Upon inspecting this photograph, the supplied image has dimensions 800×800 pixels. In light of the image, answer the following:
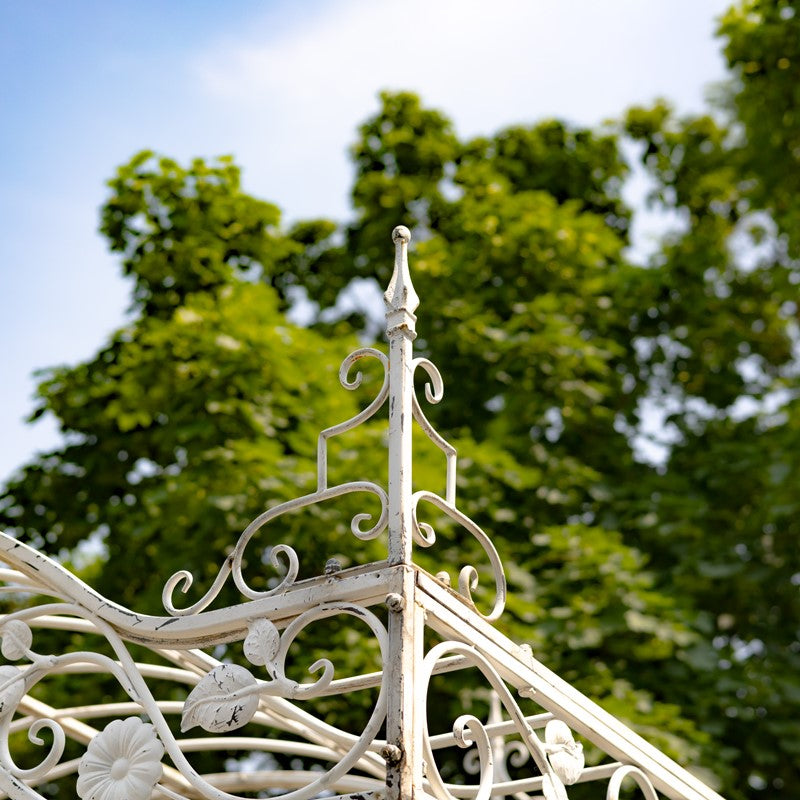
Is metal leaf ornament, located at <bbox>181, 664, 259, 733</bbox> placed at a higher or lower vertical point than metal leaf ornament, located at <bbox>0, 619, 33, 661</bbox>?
lower

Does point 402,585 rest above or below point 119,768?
above

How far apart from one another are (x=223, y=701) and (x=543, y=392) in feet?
26.6

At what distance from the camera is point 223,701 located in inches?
98.5

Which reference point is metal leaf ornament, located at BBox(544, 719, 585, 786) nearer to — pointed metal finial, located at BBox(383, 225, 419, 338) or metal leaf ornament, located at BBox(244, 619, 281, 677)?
metal leaf ornament, located at BBox(244, 619, 281, 677)

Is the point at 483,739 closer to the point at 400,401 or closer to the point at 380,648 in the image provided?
the point at 380,648

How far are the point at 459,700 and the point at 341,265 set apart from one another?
5.86m

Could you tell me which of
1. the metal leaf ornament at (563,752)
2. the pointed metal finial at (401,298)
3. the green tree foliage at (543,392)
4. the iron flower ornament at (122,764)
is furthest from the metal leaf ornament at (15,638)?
the green tree foliage at (543,392)

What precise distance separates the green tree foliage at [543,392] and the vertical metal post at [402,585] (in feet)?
17.5

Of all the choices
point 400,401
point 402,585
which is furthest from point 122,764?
point 400,401

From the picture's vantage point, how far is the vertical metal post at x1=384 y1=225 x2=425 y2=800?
2312 mm

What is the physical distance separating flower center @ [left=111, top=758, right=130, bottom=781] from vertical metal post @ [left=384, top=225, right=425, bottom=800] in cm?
59

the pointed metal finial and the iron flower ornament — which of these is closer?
the iron flower ornament

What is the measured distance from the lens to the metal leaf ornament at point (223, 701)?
2.48m

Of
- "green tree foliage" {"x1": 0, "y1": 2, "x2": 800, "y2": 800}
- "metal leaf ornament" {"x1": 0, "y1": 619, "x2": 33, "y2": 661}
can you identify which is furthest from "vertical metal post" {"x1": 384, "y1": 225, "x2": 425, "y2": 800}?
→ "green tree foliage" {"x1": 0, "y1": 2, "x2": 800, "y2": 800}
